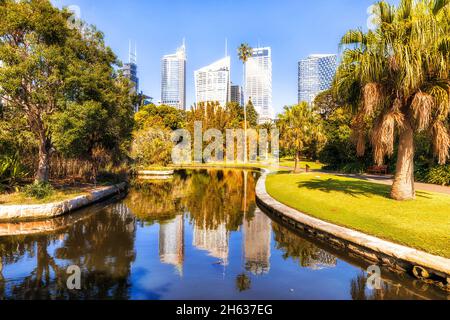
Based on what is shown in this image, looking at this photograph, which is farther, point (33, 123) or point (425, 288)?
point (33, 123)

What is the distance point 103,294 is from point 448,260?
743cm

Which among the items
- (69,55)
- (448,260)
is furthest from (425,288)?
(69,55)

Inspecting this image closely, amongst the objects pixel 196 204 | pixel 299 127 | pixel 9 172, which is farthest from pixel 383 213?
pixel 299 127

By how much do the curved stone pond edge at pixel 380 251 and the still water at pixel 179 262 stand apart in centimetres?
32

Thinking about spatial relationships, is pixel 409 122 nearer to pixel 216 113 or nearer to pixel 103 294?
pixel 103 294

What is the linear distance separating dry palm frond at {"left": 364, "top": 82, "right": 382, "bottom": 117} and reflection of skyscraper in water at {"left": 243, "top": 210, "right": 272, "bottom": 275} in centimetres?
608

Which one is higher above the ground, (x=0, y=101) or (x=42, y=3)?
(x=42, y=3)

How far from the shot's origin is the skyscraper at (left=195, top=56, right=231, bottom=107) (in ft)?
594

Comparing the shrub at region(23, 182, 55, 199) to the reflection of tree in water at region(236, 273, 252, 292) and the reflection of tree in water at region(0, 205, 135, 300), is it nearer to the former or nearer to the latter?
the reflection of tree in water at region(0, 205, 135, 300)

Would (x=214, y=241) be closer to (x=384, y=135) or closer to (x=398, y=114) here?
(x=384, y=135)

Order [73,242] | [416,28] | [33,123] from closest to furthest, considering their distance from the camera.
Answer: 1. [73,242]
2. [416,28]
3. [33,123]

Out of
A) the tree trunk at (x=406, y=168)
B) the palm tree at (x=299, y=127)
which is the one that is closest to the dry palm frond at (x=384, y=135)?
the tree trunk at (x=406, y=168)

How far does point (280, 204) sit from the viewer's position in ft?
46.9

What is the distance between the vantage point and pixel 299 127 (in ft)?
92.7
